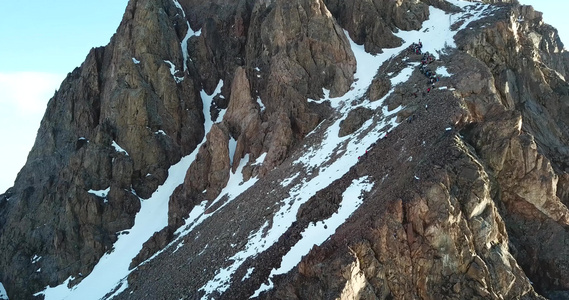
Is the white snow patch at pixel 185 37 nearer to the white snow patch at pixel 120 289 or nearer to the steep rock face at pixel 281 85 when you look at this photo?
the steep rock face at pixel 281 85

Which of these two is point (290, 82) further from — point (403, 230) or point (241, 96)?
point (403, 230)

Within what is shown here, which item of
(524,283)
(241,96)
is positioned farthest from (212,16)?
(524,283)

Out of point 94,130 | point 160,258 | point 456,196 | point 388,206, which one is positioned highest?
point 94,130

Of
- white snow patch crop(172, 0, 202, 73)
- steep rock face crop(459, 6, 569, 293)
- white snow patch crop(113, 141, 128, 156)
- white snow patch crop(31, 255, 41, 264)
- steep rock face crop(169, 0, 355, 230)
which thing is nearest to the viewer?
steep rock face crop(459, 6, 569, 293)

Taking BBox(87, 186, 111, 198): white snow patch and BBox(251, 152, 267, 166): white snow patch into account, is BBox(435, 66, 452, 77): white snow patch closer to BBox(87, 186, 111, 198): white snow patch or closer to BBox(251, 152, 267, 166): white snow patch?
BBox(251, 152, 267, 166): white snow patch

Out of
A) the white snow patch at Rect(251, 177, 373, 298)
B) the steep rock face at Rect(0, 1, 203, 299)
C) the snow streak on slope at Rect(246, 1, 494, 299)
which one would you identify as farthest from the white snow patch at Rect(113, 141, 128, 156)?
the white snow patch at Rect(251, 177, 373, 298)

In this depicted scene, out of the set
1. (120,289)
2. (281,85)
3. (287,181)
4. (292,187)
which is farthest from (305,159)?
(120,289)

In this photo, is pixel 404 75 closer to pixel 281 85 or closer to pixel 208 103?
pixel 281 85
